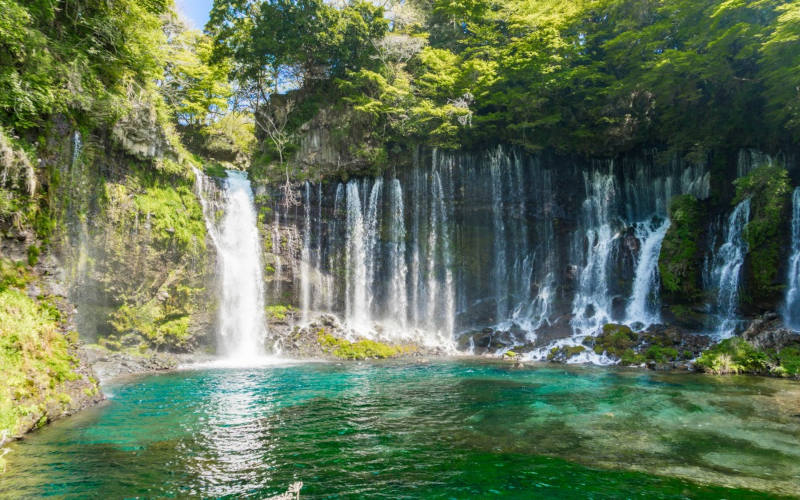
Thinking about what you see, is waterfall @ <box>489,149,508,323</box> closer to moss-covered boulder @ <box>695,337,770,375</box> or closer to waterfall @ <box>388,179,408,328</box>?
waterfall @ <box>388,179,408,328</box>

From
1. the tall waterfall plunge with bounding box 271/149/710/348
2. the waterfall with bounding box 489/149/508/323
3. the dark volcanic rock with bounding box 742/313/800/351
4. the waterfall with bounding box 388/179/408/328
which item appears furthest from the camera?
the waterfall with bounding box 388/179/408/328

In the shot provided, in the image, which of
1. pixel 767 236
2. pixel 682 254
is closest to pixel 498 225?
pixel 682 254

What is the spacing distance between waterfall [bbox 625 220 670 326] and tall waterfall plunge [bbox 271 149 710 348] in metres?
1.29

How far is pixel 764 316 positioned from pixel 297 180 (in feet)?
74.6

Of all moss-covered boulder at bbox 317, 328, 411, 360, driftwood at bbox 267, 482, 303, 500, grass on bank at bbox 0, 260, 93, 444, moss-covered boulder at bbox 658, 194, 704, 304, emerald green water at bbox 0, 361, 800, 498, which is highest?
moss-covered boulder at bbox 658, 194, 704, 304

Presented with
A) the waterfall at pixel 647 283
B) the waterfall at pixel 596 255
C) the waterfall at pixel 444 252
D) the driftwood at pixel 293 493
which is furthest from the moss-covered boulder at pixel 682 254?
the driftwood at pixel 293 493

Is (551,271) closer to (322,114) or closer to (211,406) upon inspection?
(322,114)

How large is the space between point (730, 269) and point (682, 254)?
6.33 feet

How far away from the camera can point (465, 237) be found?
1014 inches

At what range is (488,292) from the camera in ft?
82.2

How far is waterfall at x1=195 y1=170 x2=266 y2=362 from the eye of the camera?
21.2 meters

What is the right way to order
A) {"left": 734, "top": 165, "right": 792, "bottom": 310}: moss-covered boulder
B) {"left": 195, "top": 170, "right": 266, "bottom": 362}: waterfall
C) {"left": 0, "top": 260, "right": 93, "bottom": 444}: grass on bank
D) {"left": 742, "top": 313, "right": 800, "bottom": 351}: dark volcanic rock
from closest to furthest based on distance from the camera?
{"left": 0, "top": 260, "right": 93, "bottom": 444}: grass on bank < {"left": 742, "top": 313, "right": 800, "bottom": 351}: dark volcanic rock < {"left": 734, "top": 165, "right": 792, "bottom": 310}: moss-covered boulder < {"left": 195, "top": 170, "right": 266, "bottom": 362}: waterfall

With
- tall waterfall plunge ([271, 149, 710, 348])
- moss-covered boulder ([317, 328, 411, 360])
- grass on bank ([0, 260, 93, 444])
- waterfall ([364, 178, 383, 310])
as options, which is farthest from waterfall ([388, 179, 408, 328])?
grass on bank ([0, 260, 93, 444])

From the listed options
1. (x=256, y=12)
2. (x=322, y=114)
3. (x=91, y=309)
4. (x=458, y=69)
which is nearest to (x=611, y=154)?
(x=458, y=69)
